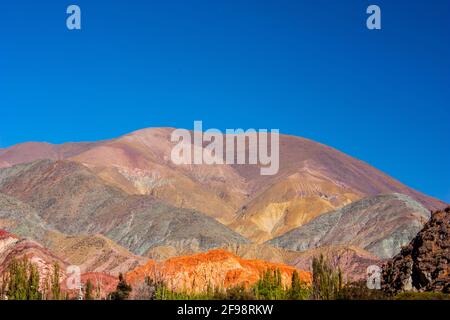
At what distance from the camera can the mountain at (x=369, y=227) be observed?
116 metres

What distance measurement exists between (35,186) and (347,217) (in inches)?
2423

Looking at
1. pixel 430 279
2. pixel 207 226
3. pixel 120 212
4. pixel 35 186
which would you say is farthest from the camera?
pixel 35 186

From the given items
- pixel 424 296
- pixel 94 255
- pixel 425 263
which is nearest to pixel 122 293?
pixel 424 296

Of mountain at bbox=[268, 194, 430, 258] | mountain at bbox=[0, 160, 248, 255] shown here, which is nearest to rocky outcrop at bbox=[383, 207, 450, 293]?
mountain at bbox=[268, 194, 430, 258]

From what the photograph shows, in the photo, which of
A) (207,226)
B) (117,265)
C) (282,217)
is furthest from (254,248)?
(282,217)

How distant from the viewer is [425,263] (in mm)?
A: 49875

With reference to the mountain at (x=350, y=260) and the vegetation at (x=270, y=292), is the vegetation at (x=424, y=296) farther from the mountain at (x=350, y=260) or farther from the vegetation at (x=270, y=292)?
the mountain at (x=350, y=260)

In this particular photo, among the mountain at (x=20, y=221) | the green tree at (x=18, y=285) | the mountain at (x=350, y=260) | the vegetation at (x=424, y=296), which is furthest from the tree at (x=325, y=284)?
the mountain at (x=20, y=221)

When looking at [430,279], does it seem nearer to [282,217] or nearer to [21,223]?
[21,223]

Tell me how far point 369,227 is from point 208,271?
71.8 metres

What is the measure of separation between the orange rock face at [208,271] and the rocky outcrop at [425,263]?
8.73m

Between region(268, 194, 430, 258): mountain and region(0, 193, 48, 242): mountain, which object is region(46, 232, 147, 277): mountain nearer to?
region(0, 193, 48, 242): mountain

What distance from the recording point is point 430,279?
158ft

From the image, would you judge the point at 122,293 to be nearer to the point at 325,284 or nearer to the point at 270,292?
the point at 270,292
